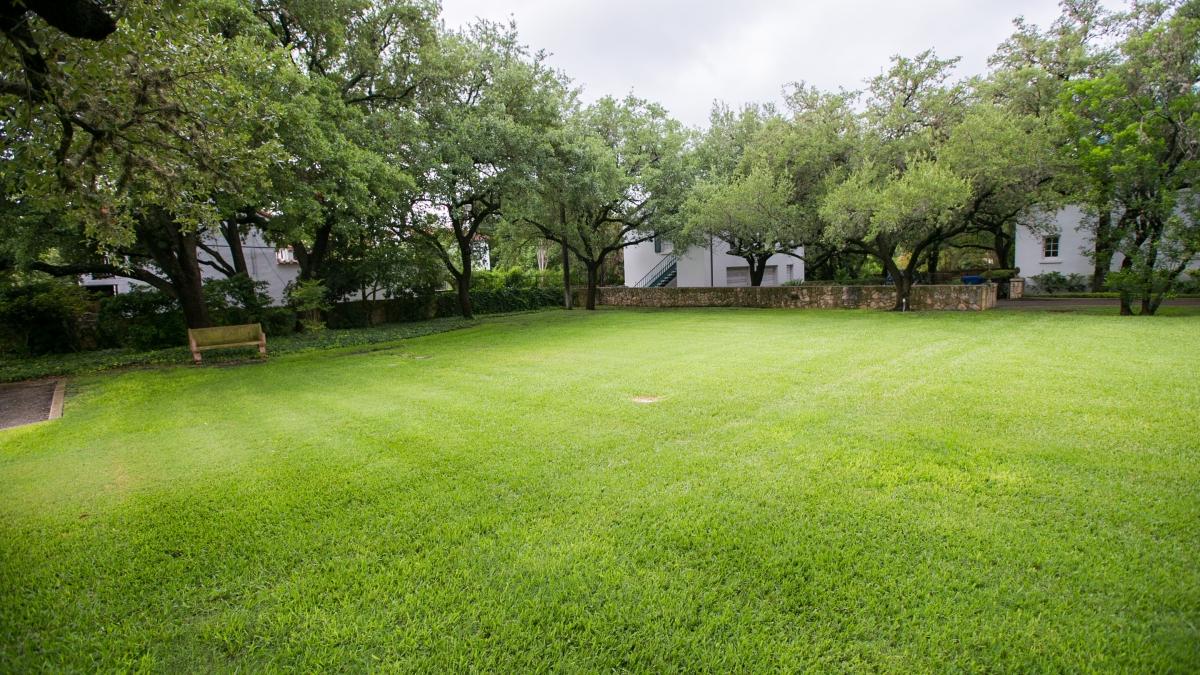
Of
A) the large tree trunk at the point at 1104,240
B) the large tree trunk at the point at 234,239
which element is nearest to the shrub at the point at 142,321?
the large tree trunk at the point at 234,239

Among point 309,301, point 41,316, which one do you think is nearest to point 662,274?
point 309,301

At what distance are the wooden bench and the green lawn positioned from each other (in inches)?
167

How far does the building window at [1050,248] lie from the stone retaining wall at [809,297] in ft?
32.2

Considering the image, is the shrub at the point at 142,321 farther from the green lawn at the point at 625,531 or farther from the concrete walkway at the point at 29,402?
the green lawn at the point at 625,531

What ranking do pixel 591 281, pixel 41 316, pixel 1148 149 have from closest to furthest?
pixel 1148 149 < pixel 41 316 < pixel 591 281

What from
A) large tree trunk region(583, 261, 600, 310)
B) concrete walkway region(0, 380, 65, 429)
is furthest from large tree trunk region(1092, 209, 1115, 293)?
concrete walkway region(0, 380, 65, 429)

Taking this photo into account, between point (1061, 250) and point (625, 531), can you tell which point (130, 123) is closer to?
point (625, 531)

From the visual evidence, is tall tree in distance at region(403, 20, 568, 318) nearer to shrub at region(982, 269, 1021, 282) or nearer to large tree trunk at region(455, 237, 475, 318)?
large tree trunk at region(455, 237, 475, 318)

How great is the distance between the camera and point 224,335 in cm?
1050

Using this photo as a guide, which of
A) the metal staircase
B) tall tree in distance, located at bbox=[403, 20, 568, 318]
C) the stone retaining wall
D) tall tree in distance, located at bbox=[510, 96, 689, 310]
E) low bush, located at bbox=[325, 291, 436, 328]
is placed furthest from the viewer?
the metal staircase

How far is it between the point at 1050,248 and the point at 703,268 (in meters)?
15.8

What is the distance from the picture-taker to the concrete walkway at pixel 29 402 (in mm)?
6180

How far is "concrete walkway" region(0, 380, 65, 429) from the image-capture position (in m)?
6.18

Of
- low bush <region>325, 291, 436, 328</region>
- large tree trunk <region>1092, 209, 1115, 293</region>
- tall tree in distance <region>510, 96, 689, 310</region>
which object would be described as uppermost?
tall tree in distance <region>510, 96, 689, 310</region>
